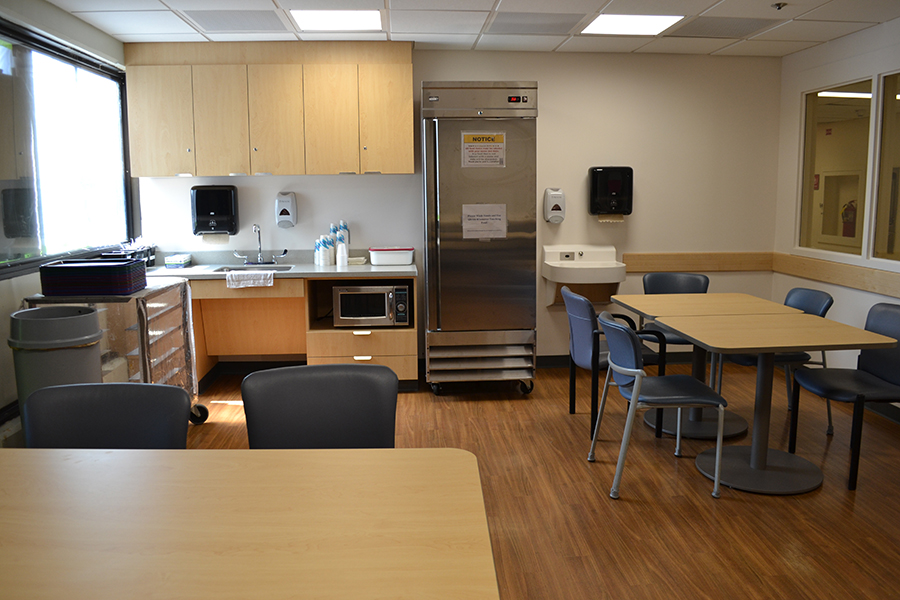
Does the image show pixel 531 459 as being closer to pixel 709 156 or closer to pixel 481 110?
pixel 481 110

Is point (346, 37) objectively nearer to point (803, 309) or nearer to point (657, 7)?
point (657, 7)

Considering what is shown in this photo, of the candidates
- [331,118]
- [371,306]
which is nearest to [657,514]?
[371,306]

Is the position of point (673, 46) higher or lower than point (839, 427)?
higher

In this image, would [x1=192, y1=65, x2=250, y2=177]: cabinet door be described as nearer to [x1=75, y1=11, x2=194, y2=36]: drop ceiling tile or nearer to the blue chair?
[x1=75, y1=11, x2=194, y2=36]: drop ceiling tile

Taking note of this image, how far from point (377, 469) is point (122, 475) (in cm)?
63

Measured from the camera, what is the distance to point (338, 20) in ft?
14.0

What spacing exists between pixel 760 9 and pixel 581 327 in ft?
7.40

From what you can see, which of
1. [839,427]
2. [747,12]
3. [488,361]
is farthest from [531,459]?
[747,12]

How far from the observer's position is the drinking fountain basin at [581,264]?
500 cm

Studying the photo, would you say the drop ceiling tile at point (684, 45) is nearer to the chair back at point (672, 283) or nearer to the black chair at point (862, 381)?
the chair back at point (672, 283)

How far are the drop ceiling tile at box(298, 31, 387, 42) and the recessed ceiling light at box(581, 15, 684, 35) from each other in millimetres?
1426

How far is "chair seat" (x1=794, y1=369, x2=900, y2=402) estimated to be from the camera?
3244mm

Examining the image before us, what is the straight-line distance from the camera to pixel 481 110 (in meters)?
4.58

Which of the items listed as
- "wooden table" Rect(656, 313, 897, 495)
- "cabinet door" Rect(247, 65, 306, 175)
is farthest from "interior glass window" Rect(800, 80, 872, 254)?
"cabinet door" Rect(247, 65, 306, 175)
